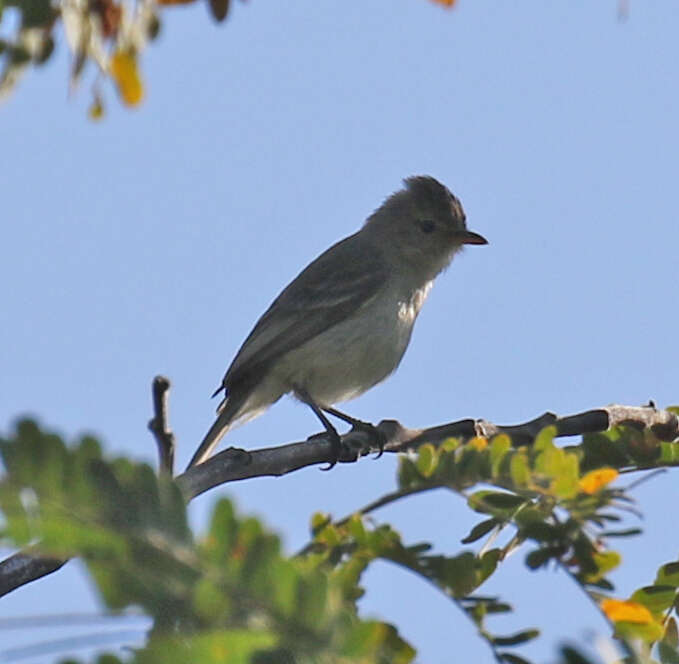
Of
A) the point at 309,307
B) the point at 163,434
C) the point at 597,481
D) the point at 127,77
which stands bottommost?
the point at 597,481

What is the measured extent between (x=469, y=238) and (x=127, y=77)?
6134 millimetres

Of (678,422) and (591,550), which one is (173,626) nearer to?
(591,550)

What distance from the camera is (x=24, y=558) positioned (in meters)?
2.68

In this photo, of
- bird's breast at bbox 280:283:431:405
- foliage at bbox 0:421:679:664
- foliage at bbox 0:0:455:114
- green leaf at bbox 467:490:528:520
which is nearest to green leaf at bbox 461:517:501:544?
green leaf at bbox 467:490:528:520

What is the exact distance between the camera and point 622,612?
2252mm

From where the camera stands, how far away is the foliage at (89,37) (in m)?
1.81

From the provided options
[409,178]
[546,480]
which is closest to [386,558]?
[546,480]

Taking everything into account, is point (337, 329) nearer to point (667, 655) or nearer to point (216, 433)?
point (216, 433)

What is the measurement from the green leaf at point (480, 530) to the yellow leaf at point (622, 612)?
500 millimetres

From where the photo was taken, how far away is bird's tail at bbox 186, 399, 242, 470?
6.48 metres

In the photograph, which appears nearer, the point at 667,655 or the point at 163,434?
the point at 667,655

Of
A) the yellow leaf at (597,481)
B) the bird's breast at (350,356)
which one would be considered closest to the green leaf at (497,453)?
the yellow leaf at (597,481)

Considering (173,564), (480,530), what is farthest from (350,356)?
(173,564)

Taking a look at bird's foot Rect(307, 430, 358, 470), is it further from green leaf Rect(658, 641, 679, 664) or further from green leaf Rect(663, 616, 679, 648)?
green leaf Rect(658, 641, 679, 664)
